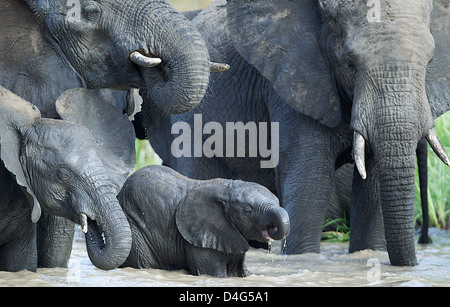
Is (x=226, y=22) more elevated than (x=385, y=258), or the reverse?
(x=226, y=22)

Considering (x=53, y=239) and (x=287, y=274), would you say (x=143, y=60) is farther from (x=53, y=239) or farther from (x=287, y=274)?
(x=287, y=274)

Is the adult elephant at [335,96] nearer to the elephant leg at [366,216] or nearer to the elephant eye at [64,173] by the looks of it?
the elephant leg at [366,216]

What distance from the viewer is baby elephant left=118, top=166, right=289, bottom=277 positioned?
18.4ft

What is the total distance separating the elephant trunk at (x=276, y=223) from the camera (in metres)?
5.37

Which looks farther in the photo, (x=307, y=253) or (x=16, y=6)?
(x=307, y=253)

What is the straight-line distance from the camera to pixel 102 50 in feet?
17.5

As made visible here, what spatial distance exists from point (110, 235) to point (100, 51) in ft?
3.32

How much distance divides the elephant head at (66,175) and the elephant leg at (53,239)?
0.77 m

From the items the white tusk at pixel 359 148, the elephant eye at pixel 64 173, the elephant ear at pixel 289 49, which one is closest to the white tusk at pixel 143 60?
the elephant eye at pixel 64 173

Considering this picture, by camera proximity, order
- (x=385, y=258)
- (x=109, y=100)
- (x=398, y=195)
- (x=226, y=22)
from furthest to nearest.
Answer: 1. (x=226, y=22)
2. (x=385, y=258)
3. (x=398, y=195)
4. (x=109, y=100)

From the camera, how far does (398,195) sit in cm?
627
